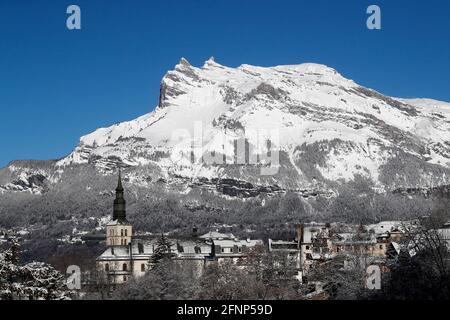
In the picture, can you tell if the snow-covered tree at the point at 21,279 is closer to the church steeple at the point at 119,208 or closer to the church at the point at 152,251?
the church at the point at 152,251

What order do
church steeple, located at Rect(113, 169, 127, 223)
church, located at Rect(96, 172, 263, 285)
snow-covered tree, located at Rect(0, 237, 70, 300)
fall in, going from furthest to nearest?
church steeple, located at Rect(113, 169, 127, 223)
church, located at Rect(96, 172, 263, 285)
snow-covered tree, located at Rect(0, 237, 70, 300)

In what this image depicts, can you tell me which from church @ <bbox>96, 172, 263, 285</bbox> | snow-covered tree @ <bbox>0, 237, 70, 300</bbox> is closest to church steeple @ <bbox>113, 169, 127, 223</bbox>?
church @ <bbox>96, 172, 263, 285</bbox>

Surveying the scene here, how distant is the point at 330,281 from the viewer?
369ft

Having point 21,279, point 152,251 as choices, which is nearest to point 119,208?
point 152,251

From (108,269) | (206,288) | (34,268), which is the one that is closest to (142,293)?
(206,288)

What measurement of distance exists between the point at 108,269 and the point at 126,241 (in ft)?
91.0

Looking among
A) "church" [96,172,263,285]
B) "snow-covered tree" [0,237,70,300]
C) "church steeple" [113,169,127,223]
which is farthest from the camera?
"church steeple" [113,169,127,223]

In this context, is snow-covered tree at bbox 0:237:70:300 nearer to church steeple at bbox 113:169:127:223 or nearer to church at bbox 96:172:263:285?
church at bbox 96:172:263:285

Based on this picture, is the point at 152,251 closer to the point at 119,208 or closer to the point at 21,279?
the point at 119,208

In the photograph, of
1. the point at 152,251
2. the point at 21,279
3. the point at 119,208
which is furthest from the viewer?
the point at 119,208

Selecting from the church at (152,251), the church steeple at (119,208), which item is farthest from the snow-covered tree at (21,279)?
the church steeple at (119,208)

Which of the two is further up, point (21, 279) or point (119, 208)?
point (119, 208)

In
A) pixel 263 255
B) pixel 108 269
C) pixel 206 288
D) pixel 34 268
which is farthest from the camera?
pixel 108 269
